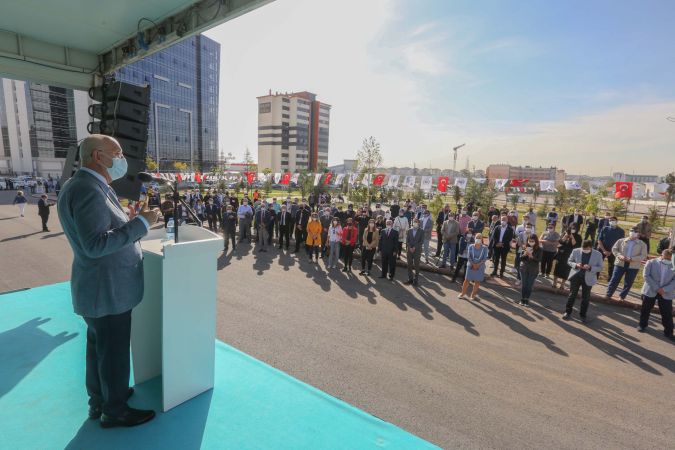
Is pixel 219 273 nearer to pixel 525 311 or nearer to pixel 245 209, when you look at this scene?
pixel 245 209

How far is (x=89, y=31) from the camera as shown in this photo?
4.93m

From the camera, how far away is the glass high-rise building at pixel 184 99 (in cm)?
6800

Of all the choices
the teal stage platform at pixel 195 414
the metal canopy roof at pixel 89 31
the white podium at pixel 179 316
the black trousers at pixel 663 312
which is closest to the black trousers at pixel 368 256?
the black trousers at pixel 663 312

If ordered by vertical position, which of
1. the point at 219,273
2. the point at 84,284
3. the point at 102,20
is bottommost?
the point at 219,273

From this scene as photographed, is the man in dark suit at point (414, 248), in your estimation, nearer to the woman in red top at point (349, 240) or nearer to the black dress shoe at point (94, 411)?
the woman in red top at point (349, 240)

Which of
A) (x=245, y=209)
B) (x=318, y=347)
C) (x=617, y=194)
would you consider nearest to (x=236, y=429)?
(x=318, y=347)

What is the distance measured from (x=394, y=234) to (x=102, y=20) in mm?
7363

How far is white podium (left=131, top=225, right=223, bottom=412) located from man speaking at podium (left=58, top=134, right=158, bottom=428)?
0.23 metres

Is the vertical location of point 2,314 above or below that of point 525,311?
above

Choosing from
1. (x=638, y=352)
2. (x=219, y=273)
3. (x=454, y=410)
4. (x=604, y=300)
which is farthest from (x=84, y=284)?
(x=604, y=300)

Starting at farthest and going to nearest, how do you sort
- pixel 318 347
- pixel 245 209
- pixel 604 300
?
pixel 245 209 → pixel 604 300 → pixel 318 347

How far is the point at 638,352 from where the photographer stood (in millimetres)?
5301

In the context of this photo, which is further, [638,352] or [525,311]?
[525,311]

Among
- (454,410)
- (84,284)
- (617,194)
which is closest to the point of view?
(84,284)
